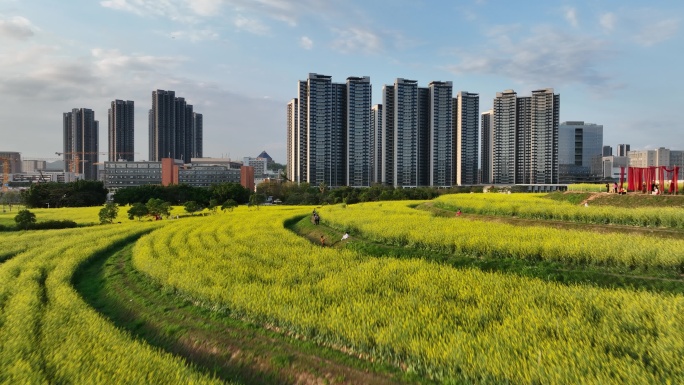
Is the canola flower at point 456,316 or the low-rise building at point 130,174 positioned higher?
the low-rise building at point 130,174

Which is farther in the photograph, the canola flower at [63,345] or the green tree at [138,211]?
the green tree at [138,211]

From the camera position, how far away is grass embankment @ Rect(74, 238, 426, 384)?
738cm

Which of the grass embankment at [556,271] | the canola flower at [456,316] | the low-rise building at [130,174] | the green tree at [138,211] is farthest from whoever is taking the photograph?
the low-rise building at [130,174]

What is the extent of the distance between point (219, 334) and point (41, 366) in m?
3.49

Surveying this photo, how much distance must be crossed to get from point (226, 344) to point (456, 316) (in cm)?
534

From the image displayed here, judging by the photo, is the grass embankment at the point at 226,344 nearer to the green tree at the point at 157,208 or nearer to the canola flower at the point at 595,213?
the canola flower at the point at 595,213

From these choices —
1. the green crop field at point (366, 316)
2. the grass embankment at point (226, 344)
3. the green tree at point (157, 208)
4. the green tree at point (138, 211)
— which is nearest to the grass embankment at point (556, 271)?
the green crop field at point (366, 316)

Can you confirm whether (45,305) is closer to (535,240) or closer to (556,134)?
(535,240)

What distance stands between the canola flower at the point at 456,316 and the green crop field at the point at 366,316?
0.04 meters

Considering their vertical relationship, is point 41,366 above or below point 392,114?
below

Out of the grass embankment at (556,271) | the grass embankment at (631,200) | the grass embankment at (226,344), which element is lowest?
the grass embankment at (226,344)

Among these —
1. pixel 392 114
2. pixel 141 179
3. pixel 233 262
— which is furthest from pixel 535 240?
pixel 141 179

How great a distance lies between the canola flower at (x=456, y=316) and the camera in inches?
244

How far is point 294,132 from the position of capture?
112 meters
